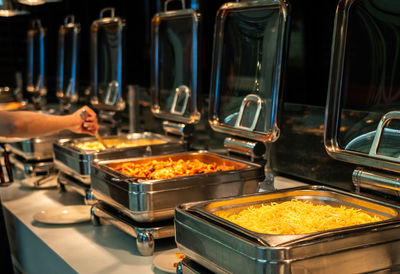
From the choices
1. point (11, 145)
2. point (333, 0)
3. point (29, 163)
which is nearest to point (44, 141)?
point (29, 163)

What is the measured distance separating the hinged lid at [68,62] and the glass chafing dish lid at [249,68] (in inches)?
73.0

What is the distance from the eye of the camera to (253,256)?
100cm

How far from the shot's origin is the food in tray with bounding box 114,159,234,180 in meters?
1.75

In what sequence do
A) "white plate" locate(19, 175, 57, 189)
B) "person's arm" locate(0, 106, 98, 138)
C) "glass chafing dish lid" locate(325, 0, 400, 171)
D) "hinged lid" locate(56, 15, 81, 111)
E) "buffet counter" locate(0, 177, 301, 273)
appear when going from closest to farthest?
"glass chafing dish lid" locate(325, 0, 400, 171) → "buffet counter" locate(0, 177, 301, 273) → "person's arm" locate(0, 106, 98, 138) → "white plate" locate(19, 175, 57, 189) → "hinged lid" locate(56, 15, 81, 111)

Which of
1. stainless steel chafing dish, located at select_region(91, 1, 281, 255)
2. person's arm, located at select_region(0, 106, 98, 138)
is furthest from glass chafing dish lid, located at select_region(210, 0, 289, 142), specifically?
person's arm, located at select_region(0, 106, 98, 138)

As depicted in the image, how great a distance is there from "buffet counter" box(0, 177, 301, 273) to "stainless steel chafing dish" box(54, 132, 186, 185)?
170mm

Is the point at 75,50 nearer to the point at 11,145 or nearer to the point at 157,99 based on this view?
the point at 11,145

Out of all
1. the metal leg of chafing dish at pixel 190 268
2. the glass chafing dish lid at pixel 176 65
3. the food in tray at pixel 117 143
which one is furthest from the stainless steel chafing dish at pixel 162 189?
the glass chafing dish lid at pixel 176 65

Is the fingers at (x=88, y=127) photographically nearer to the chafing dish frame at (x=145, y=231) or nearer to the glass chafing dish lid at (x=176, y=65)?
the glass chafing dish lid at (x=176, y=65)

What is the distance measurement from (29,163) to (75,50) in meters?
1.22

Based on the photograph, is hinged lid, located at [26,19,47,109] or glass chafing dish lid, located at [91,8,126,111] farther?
hinged lid, located at [26,19,47,109]

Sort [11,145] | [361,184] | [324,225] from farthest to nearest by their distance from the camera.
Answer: [11,145]
[361,184]
[324,225]

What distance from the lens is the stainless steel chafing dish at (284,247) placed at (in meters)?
0.99

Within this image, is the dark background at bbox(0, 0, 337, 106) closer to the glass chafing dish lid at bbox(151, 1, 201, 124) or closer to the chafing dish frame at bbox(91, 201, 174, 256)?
the glass chafing dish lid at bbox(151, 1, 201, 124)
